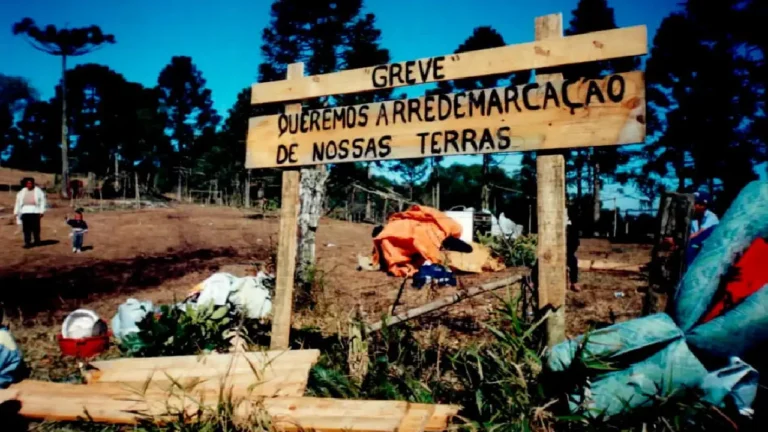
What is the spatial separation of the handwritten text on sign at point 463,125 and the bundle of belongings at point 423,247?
20.8 ft

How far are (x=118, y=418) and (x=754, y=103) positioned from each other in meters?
26.8

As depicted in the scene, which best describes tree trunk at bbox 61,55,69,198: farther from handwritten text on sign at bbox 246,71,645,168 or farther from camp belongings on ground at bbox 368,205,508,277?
handwritten text on sign at bbox 246,71,645,168

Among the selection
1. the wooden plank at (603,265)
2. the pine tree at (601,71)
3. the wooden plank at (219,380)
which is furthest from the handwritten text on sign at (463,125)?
the pine tree at (601,71)

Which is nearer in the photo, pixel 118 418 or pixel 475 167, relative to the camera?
pixel 118 418

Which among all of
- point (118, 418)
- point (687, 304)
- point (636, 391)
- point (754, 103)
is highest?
point (754, 103)

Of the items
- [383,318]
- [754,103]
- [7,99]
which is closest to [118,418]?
[383,318]

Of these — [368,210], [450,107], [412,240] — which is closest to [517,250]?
[412,240]

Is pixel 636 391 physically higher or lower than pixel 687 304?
lower

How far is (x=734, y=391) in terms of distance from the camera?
2.10 m

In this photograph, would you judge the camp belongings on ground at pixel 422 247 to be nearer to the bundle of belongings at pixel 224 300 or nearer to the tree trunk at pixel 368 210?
the bundle of belongings at pixel 224 300

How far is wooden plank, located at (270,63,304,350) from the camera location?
3.40 m

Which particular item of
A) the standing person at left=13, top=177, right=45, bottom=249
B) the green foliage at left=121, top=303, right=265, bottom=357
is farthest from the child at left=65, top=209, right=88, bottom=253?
the green foliage at left=121, top=303, right=265, bottom=357

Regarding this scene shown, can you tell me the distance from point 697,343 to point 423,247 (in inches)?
296

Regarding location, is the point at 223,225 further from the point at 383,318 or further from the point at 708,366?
the point at 708,366
